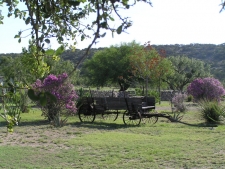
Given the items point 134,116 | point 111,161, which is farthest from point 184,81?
point 111,161

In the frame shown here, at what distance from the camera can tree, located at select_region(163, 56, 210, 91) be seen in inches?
1636

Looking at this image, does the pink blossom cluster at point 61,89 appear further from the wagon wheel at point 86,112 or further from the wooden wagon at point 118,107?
the wooden wagon at point 118,107

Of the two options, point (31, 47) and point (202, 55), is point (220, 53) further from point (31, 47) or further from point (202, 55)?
point (31, 47)

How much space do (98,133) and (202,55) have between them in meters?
68.3

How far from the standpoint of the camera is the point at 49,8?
2.97 metres

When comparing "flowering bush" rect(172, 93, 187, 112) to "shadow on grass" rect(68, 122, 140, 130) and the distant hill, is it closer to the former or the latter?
"shadow on grass" rect(68, 122, 140, 130)

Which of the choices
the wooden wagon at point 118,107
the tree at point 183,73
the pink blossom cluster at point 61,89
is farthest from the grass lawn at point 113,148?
the tree at point 183,73

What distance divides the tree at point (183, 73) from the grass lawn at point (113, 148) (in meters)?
26.9

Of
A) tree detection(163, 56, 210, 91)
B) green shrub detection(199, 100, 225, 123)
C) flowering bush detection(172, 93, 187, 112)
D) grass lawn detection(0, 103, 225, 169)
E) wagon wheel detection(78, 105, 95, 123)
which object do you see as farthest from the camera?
tree detection(163, 56, 210, 91)

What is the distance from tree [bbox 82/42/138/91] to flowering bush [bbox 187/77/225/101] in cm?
1012

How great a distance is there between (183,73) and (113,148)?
Result: 122ft

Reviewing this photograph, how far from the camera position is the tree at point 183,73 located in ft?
136

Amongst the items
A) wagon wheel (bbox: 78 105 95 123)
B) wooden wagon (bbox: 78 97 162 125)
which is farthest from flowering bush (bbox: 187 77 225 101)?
wagon wheel (bbox: 78 105 95 123)

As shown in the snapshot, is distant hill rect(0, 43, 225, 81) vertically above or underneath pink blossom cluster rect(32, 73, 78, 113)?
above
